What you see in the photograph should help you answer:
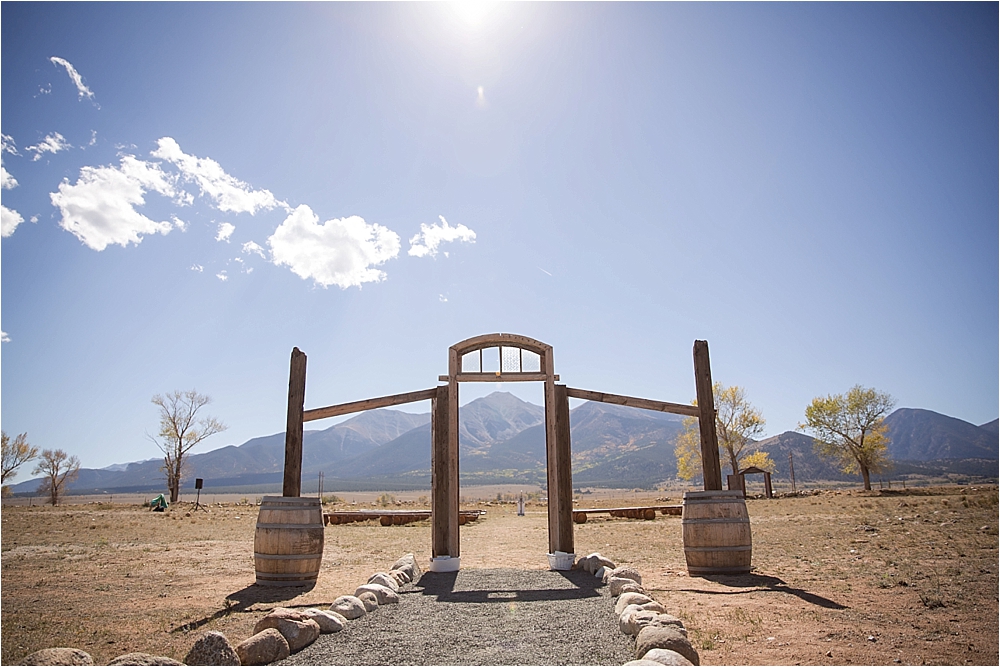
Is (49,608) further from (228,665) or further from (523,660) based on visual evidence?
(523,660)

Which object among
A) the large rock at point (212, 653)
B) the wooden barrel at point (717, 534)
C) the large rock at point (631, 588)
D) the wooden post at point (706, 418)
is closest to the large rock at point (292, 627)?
the large rock at point (212, 653)

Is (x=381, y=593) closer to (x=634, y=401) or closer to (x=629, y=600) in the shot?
(x=629, y=600)

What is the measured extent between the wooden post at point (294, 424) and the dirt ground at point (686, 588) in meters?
1.51

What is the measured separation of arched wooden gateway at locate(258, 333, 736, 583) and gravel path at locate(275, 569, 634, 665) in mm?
1967

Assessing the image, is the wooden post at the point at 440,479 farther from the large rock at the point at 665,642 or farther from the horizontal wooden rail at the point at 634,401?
the large rock at the point at 665,642

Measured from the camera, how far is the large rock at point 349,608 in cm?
589

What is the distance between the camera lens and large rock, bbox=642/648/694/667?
3.91 metres

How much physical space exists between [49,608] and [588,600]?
6.26 m

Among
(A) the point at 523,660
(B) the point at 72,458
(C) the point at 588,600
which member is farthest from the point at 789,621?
(B) the point at 72,458

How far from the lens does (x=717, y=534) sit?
883cm

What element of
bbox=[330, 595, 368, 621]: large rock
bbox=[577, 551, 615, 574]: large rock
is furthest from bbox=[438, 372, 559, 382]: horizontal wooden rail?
bbox=[330, 595, 368, 621]: large rock

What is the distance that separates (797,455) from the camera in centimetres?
16425

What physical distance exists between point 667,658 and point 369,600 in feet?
12.7

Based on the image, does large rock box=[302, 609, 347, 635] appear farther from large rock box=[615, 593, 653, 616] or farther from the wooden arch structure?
the wooden arch structure
